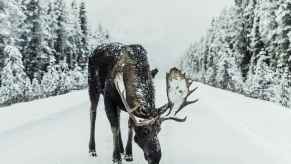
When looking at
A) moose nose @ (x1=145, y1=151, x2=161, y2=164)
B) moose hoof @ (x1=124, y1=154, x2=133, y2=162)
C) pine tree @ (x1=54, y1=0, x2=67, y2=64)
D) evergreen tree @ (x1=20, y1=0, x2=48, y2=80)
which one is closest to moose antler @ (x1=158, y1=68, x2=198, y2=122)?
moose nose @ (x1=145, y1=151, x2=161, y2=164)

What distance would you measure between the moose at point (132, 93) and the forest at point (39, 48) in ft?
33.8

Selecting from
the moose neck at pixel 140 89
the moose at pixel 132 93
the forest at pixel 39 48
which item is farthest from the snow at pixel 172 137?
the forest at pixel 39 48

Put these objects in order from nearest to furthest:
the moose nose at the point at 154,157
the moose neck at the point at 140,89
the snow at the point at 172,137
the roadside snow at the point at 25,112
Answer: the moose nose at the point at 154,157 < the moose neck at the point at 140,89 < the snow at the point at 172,137 < the roadside snow at the point at 25,112

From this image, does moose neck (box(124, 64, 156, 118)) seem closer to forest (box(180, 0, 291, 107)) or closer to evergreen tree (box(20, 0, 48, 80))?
forest (box(180, 0, 291, 107))

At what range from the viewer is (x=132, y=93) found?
6.63 metres

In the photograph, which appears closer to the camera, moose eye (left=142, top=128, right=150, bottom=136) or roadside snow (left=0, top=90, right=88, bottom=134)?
moose eye (left=142, top=128, right=150, bottom=136)

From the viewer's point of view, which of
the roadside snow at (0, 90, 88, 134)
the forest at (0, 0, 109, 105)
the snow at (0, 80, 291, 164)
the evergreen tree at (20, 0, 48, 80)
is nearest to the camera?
the snow at (0, 80, 291, 164)

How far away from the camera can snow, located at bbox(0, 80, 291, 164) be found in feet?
26.4

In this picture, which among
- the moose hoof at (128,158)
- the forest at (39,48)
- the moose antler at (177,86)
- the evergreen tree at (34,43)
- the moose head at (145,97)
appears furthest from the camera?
the evergreen tree at (34,43)

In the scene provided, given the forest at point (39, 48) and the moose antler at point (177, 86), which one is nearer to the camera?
the moose antler at point (177, 86)

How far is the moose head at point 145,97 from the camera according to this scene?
6031mm

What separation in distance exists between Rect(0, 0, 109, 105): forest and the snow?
19.9 ft

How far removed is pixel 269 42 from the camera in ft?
136

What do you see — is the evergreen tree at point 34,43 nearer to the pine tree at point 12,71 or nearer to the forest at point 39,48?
the forest at point 39,48
